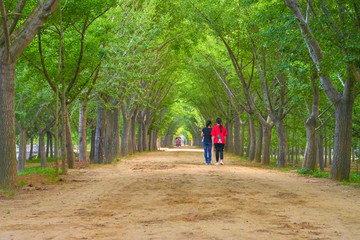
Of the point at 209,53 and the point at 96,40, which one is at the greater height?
the point at 209,53

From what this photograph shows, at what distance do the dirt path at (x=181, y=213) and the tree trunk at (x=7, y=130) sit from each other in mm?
668

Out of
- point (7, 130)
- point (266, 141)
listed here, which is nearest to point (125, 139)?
point (266, 141)

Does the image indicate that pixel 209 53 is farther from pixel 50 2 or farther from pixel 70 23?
pixel 50 2

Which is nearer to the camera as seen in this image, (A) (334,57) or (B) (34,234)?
(B) (34,234)

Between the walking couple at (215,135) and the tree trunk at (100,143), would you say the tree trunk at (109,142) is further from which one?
the walking couple at (215,135)

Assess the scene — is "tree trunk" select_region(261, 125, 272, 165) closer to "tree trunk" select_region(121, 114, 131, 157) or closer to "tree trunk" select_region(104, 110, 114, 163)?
"tree trunk" select_region(104, 110, 114, 163)

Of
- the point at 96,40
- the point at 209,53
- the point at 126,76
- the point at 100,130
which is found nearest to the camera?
the point at 96,40

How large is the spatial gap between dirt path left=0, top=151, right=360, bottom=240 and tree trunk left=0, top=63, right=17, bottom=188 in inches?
26.3

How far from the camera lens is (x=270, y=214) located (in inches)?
256

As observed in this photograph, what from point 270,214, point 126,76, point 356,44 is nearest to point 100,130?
point 126,76

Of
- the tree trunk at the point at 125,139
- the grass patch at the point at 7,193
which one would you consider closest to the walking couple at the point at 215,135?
the grass patch at the point at 7,193

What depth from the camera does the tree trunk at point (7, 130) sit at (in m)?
9.59

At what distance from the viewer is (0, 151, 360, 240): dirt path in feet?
17.1

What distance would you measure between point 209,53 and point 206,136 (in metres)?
11.3
